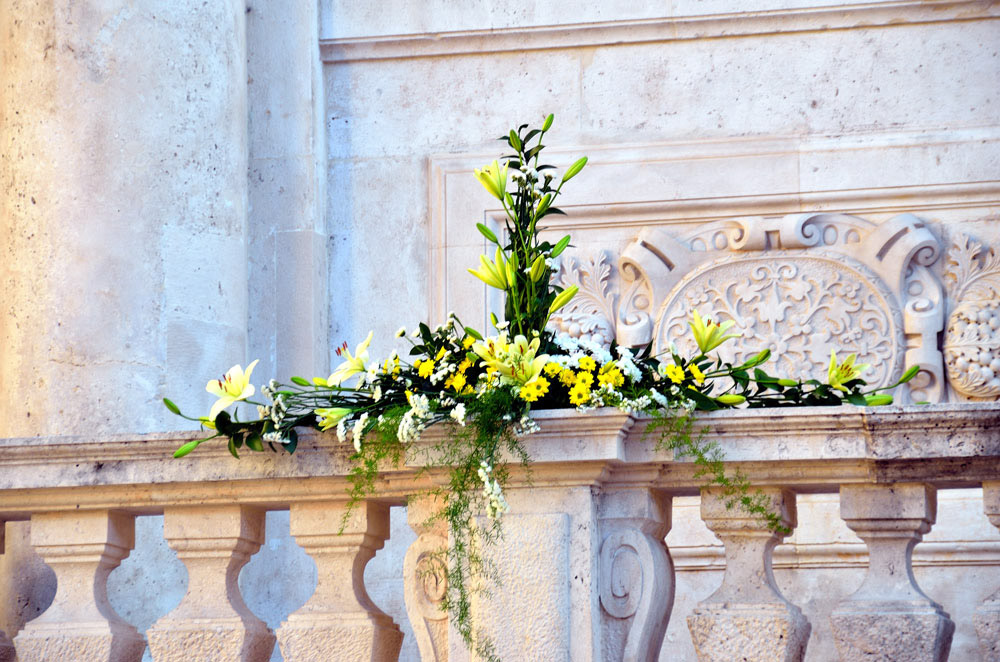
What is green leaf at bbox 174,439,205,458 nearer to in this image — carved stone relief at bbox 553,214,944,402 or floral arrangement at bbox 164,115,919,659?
floral arrangement at bbox 164,115,919,659

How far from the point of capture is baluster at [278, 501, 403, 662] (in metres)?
2.95

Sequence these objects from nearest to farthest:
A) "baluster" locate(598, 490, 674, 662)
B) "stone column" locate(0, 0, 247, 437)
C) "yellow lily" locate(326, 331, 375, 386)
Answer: "baluster" locate(598, 490, 674, 662)
"yellow lily" locate(326, 331, 375, 386)
"stone column" locate(0, 0, 247, 437)

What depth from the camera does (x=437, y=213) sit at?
556 centimetres

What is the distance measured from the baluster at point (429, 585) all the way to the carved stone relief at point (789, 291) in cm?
232

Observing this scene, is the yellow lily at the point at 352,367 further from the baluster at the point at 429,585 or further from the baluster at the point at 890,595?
the baluster at the point at 890,595

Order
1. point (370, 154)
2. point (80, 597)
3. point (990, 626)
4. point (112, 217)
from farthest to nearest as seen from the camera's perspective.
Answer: point (370, 154) < point (112, 217) < point (80, 597) < point (990, 626)

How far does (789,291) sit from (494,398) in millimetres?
2678

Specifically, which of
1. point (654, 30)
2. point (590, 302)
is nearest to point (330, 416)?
point (590, 302)

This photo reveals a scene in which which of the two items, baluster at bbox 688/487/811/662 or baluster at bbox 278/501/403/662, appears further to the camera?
baluster at bbox 278/501/403/662

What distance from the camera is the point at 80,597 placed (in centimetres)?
315

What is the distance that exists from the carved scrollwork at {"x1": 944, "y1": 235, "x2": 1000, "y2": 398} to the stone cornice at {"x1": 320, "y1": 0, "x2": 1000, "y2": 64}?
0.87 m

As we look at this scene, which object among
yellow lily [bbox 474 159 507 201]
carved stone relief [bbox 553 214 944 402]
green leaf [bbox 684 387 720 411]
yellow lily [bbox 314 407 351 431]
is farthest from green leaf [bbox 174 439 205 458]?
carved stone relief [bbox 553 214 944 402]

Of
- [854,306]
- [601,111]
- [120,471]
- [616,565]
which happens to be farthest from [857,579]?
[120,471]

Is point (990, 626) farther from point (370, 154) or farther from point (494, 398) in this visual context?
point (370, 154)
